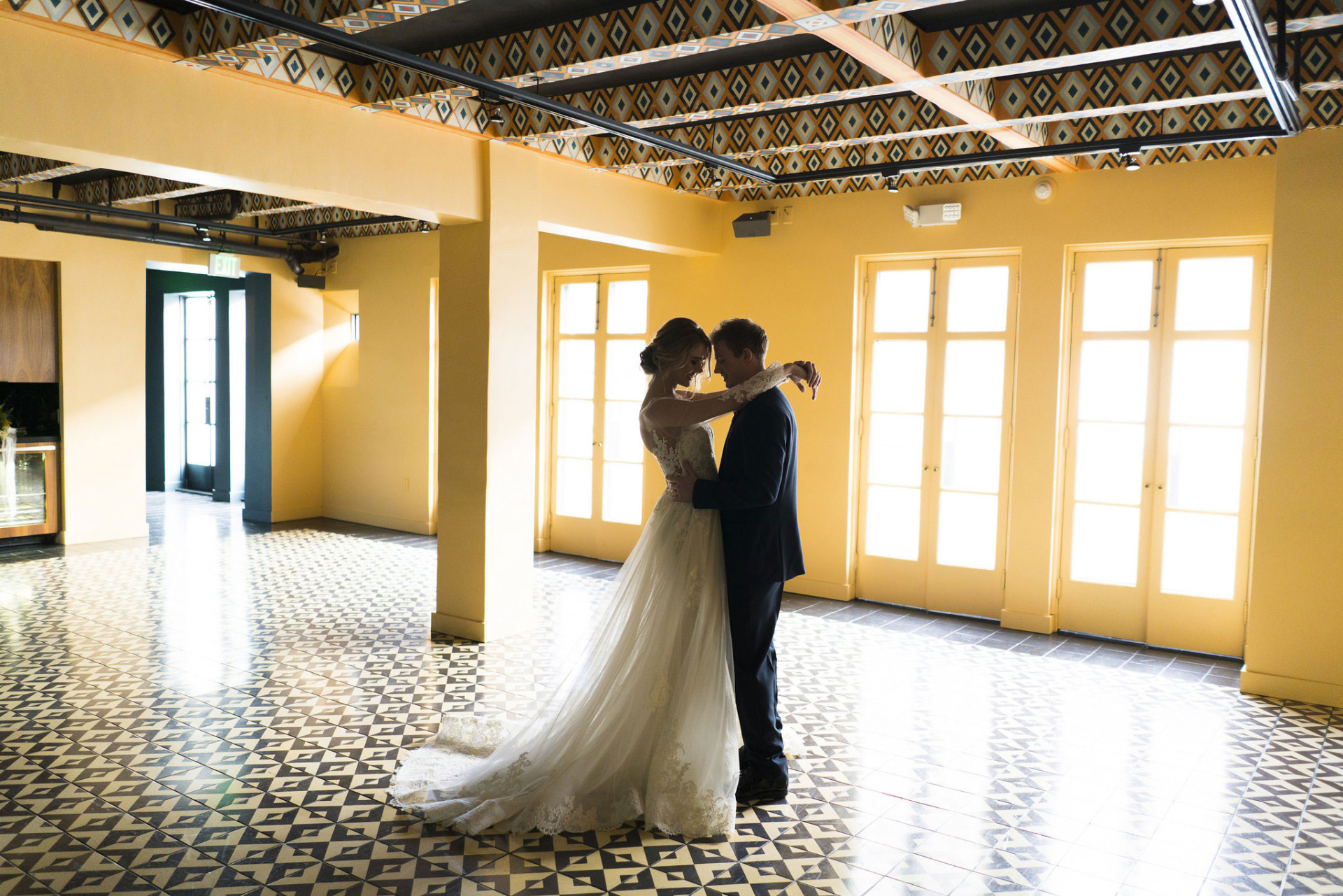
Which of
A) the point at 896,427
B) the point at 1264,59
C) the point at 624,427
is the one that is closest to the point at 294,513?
the point at 624,427

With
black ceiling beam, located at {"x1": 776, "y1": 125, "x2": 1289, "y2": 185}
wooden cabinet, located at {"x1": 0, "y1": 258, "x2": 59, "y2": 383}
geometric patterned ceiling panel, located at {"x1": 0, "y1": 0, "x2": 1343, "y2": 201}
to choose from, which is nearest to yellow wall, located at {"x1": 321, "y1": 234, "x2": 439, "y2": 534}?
wooden cabinet, located at {"x1": 0, "y1": 258, "x2": 59, "y2": 383}

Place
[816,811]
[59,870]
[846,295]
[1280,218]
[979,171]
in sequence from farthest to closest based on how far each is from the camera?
1. [846,295]
2. [979,171]
3. [1280,218]
4. [816,811]
5. [59,870]

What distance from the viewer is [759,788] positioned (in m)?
4.04

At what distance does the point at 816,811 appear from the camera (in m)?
3.93

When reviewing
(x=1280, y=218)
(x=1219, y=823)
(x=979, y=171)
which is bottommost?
(x=1219, y=823)

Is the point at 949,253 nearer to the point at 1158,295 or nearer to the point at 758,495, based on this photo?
the point at 1158,295

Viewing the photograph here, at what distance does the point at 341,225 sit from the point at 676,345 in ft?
24.0

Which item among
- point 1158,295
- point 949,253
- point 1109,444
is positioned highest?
point 949,253

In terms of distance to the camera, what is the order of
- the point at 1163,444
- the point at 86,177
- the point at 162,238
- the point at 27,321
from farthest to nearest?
the point at 162,238 → the point at 27,321 → the point at 86,177 → the point at 1163,444

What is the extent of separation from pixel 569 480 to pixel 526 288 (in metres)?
3.76

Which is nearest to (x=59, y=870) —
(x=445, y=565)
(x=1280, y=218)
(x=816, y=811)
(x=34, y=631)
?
(x=816, y=811)

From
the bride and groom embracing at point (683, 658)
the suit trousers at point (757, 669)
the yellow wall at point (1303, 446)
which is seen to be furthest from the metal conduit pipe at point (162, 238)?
the yellow wall at point (1303, 446)

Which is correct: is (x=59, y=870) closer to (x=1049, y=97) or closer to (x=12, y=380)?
(x=1049, y=97)

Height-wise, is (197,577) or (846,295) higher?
(846,295)
